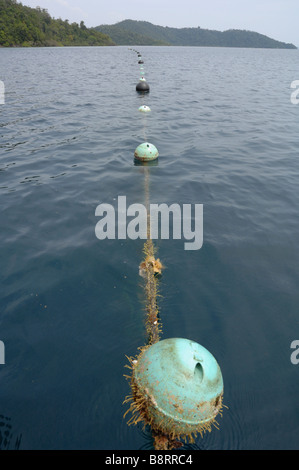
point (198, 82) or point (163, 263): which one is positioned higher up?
point (198, 82)

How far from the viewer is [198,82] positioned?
3462cm

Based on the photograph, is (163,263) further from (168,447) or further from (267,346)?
(168,447)

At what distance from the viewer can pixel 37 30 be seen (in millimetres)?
108062

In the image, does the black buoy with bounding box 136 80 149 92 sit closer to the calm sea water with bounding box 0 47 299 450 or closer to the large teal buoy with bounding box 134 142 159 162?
the calm sea water with bounding box 0 47 299 450

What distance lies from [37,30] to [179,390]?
13659cm

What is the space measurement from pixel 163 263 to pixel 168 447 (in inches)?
152

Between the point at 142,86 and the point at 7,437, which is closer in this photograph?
the point at 7,437

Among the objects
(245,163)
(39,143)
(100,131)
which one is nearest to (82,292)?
(245,163)

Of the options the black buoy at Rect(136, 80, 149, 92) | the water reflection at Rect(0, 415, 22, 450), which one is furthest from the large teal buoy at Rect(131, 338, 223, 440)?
the black buoy at Rect(136, 80, 149, 92)

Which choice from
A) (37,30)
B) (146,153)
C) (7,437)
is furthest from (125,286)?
(37,30)

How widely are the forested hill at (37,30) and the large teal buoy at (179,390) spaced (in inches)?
4868

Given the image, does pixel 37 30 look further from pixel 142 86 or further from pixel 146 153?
pixel 146 153

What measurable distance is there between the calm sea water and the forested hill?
115 m

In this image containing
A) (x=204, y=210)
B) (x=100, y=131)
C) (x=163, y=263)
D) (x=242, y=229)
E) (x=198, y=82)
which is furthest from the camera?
(x=198, y=82)
